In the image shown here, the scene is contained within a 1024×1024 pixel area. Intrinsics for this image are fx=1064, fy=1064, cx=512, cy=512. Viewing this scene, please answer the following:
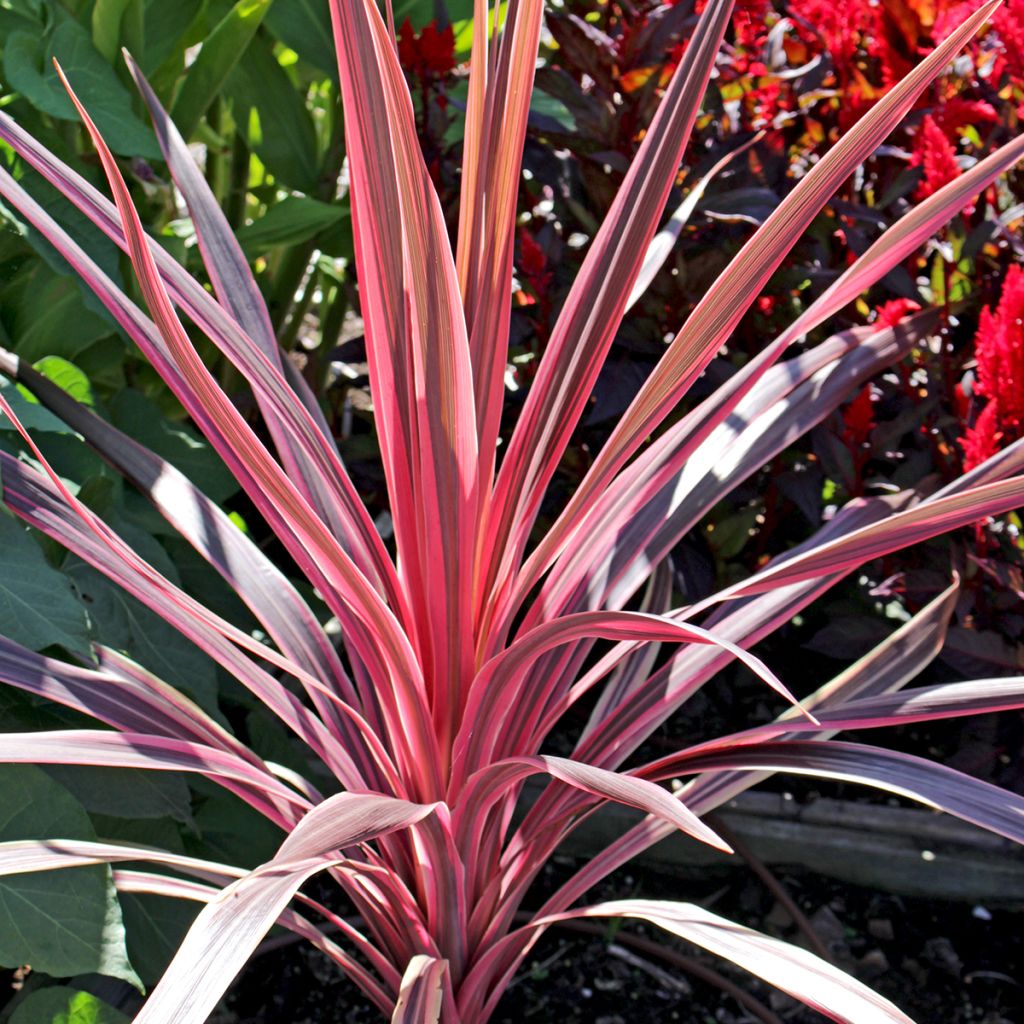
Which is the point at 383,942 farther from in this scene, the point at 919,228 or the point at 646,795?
→ the point at 919,228

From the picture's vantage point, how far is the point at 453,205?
1389 mm

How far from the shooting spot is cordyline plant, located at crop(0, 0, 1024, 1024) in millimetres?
720

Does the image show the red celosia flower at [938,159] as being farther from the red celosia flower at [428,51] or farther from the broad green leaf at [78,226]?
the broad green leaf at [78,226]

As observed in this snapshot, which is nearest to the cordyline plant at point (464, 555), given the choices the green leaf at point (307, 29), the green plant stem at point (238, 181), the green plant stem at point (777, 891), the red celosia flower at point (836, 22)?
the green plant stem at point (777, 891)

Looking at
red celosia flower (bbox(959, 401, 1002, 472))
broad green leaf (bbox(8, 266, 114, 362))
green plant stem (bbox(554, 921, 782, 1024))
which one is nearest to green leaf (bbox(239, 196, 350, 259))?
broad green leaf (bbox(8, 266, 114, 362))

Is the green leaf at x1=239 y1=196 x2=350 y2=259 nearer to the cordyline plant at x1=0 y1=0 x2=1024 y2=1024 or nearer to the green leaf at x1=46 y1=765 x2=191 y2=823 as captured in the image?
the cordyline plant at x1=0 y1=0 x2=1024 y2=1024

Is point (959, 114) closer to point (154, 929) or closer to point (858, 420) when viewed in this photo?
point (858, 420)

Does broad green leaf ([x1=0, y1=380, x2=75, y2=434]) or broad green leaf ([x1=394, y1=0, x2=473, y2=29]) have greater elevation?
broad green leaf ([x1=394, y1=0, x2=473, y2=29])

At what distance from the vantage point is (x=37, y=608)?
35.3 inches

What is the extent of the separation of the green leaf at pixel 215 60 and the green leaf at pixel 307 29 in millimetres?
150

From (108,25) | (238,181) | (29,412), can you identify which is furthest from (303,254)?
(29,412)

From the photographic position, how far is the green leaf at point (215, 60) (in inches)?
51.5

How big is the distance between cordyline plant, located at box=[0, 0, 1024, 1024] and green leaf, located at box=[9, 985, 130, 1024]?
9 centimetres

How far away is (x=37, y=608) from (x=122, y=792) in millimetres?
207
